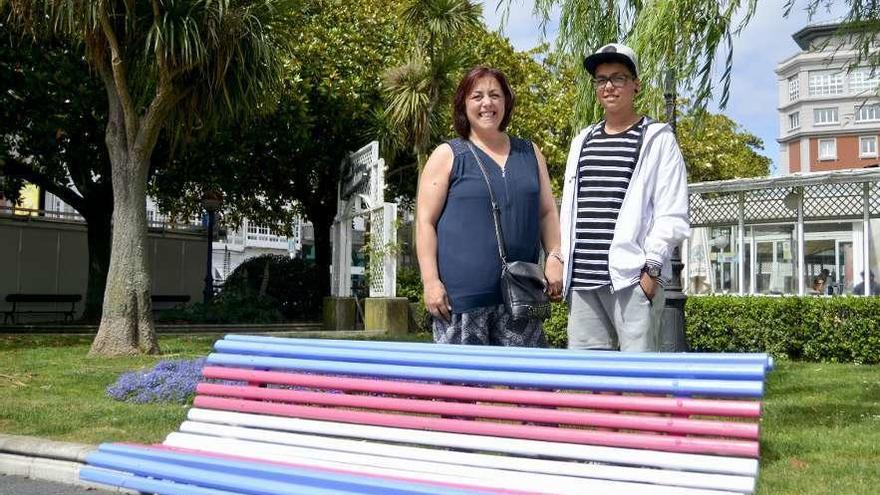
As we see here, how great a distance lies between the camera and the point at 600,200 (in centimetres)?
367

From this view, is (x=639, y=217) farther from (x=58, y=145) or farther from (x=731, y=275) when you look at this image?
(x=58, y=145)

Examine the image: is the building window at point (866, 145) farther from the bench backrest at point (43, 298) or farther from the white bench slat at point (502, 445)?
the white bench slat at point (502, 445)

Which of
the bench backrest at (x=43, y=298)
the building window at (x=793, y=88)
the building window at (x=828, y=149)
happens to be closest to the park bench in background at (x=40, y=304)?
the bench backrest at (x=43, y=298)

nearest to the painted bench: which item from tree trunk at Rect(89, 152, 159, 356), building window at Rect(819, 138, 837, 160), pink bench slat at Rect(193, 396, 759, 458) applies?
pink bench slat at Rect(193, 396, 759, 458)

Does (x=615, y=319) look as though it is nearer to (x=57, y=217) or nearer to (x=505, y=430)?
(x=505, y=430)

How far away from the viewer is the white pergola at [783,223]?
52.0ft

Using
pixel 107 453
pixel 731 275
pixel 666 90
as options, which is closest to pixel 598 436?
pixel 107 453

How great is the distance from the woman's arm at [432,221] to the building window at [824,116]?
83.7 meters

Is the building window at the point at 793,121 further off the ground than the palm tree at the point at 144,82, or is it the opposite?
the building window at the point at 793,121

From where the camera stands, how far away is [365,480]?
2805 mm

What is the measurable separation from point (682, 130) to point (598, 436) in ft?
111

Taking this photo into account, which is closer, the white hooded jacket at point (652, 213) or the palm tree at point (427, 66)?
the white hooded jacket at point (652, 213)

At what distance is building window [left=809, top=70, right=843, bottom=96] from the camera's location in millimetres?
79375

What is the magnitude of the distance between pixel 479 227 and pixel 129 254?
9257mm
